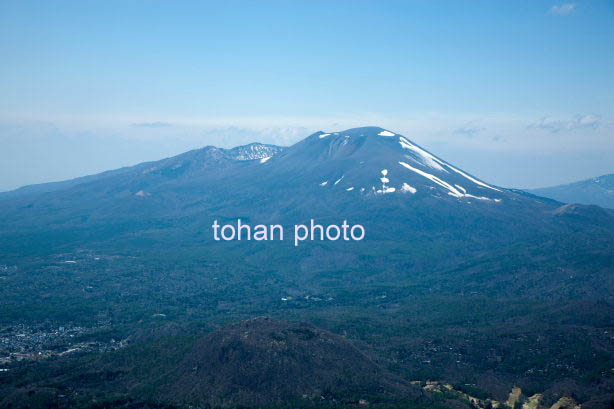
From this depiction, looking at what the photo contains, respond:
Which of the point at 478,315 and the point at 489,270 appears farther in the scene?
the point at 489,270

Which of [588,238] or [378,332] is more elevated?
[588,238]

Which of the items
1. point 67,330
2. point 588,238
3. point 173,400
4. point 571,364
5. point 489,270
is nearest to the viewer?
point 173,400

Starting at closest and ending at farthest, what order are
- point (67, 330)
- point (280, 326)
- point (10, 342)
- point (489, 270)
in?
1. point (280, 326)
2. point (10, 342)
3. point (67, 330)
4. point (489, 270)

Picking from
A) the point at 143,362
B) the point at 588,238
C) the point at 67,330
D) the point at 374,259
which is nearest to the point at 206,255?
the point at 374,259

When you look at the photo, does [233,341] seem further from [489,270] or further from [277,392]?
[489,270]

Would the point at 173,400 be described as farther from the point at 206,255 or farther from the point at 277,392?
the point at 206,255

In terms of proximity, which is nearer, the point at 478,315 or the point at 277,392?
the point at 277,392

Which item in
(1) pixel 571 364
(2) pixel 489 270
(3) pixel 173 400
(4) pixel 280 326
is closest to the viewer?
(3) pixel 173 400

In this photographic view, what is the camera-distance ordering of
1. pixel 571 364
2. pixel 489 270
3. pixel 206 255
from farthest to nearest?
pixel 206 255 < pixel 489 270 < pixel 571 364

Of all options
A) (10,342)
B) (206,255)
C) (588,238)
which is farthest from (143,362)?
(588,238)
